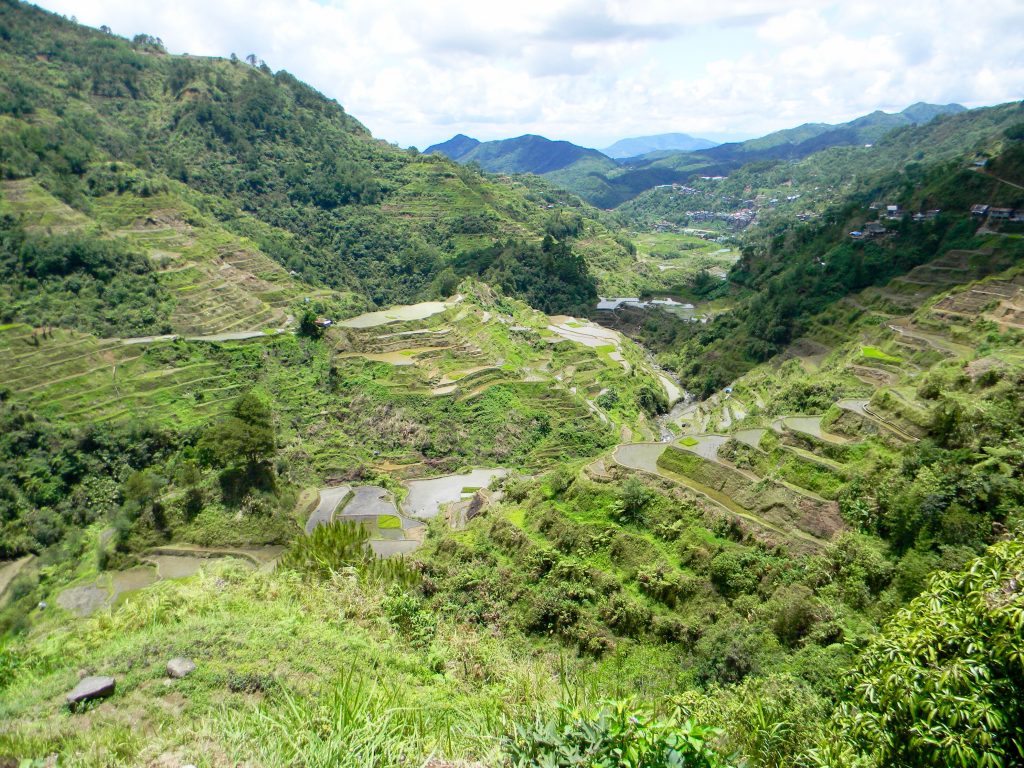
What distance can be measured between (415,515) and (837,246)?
39.9m

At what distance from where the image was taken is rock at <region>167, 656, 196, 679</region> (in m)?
10.1

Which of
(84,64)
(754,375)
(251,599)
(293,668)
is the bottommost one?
(754,375)

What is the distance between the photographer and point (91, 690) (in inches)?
368

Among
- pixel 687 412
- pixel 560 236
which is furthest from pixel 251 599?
pixel 560 236

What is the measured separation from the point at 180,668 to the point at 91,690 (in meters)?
1.24

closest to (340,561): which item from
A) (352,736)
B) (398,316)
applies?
(352,736)

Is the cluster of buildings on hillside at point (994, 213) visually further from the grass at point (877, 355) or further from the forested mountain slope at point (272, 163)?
the forested mountain slope at point (272, 163)

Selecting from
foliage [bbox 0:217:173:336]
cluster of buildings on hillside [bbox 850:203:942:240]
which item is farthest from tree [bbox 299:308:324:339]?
cluster of buildings on hillside [bbox 850:203:942:240]

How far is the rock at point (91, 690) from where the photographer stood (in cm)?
922

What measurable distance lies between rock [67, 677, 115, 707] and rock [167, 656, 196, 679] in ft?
2.84

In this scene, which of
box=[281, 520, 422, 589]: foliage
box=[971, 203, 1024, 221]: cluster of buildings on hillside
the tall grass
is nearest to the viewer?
the tall grass

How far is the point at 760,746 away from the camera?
7.76 m

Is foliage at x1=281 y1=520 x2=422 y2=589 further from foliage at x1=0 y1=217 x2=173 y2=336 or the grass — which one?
foliage at x1=0 y1=217 x2=173 y2=336

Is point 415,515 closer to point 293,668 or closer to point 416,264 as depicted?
point 293,668
